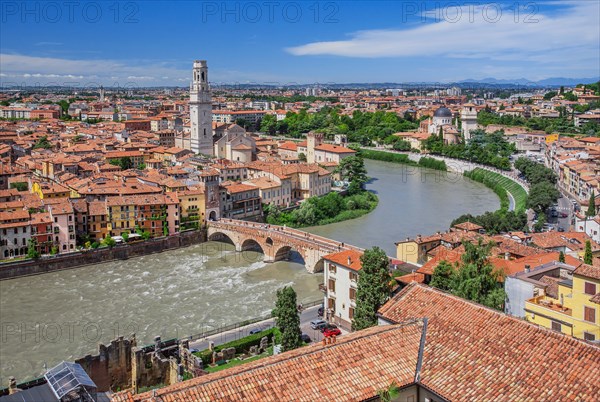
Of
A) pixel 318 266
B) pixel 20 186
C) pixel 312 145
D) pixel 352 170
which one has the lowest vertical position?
pixel 318 266

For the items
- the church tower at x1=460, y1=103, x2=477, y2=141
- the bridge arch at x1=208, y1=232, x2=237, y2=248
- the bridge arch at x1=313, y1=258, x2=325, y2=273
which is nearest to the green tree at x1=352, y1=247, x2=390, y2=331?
the bridge arch at x1=313, y1=258, x2=325, y2=273

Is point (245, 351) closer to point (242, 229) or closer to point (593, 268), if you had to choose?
point (593, 268)

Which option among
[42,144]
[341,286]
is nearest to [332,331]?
[341,286]

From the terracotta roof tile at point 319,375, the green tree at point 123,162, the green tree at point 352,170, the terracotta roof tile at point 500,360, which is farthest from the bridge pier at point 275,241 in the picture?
the green tree at point 123,162

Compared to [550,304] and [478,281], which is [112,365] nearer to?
[478,281]

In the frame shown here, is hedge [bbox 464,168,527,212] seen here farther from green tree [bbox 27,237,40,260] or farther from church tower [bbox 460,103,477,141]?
green tree [bbox 27,237,40,260]

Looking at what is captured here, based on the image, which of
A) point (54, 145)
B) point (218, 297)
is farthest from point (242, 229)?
point (54, 145)
